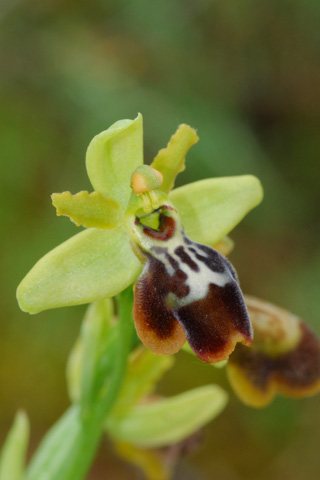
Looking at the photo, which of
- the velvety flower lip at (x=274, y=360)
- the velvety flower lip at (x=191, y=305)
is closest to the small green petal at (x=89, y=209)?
the velvety flower lip at (x=191, y=305)

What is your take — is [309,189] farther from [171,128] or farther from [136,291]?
[136,291]

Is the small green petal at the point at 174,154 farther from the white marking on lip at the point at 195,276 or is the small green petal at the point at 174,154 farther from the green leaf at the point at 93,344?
the green leaf at the point at 93,344

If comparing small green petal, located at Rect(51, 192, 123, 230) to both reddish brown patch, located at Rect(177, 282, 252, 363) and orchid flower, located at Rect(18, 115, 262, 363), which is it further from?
reddish brown patch, located at Rect(177, 282, 252, 363)

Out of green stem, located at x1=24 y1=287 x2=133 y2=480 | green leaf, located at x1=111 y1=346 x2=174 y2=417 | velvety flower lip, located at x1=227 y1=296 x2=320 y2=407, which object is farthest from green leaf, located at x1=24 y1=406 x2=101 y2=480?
velvety flower lip, located at x1=227 y1=296 x2=320 y2=407

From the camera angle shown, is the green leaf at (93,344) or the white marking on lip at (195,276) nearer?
the white marking on lip at (195,276)

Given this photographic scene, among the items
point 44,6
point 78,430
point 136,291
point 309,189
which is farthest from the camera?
point 309,189

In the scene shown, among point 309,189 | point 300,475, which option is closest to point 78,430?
point 300,475
